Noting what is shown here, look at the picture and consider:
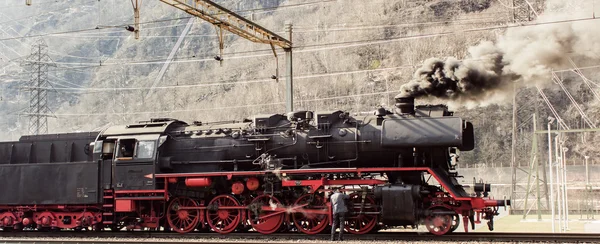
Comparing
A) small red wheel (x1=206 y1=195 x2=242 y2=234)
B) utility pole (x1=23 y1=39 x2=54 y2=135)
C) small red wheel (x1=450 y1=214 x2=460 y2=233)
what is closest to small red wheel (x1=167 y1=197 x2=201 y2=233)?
small red wheel (x1=206 y1=195 x2=242 y2=234)

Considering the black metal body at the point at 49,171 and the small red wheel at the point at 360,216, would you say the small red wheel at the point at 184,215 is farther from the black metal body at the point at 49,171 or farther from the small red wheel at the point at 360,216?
the small red wheel at the point at 360,216

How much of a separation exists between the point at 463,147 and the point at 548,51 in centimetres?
383

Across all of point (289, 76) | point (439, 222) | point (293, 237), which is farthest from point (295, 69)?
point (439, 222)

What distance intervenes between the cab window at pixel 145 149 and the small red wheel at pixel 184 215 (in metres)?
1.57

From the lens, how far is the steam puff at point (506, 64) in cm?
1619

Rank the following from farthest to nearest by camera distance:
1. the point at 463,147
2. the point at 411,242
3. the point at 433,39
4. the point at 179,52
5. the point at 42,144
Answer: the point at 179,52
the point at 433,39
the point at 42,144
the point at 463,147
the point at 411,242

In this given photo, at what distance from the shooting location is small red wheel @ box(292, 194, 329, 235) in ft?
52.2

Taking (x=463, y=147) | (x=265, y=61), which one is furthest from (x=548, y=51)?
(x=265, y=61)

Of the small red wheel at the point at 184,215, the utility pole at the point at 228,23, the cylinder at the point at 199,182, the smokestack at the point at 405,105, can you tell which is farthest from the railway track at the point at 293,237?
the utility pole at the point at 228,23

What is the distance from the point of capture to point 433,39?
63344 millimetres

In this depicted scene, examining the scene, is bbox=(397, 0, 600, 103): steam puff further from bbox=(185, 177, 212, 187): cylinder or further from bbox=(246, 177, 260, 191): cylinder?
bbox=(185, 177, 212, 187): cylinder

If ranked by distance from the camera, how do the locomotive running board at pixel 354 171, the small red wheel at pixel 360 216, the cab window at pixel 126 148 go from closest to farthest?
the locomotive running board at pixel 354 171 → the small red wheel at pixel 360 216 → the cab window at pixel 126 148

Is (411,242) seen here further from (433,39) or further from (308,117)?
(433,39)

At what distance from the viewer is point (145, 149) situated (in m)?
17.8
